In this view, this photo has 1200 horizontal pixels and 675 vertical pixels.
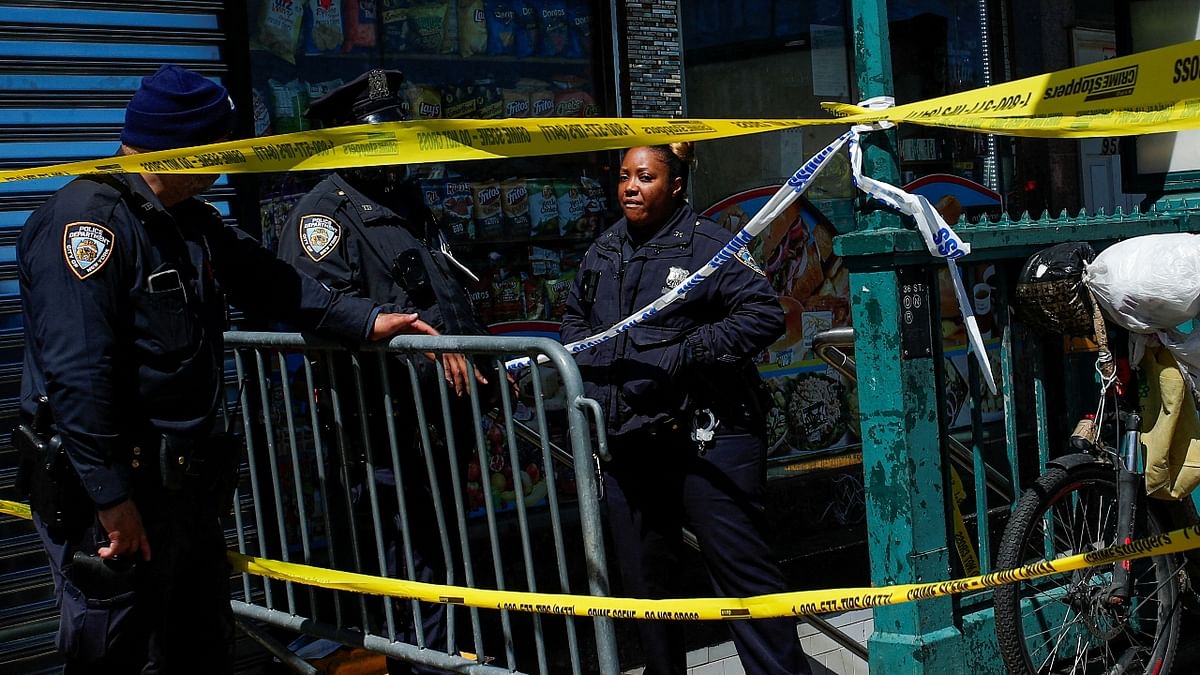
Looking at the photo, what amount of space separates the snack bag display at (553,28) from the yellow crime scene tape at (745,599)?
11.3 ft

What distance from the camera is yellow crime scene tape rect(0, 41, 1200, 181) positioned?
11.6 feet

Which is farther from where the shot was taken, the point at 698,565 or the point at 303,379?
the point at 698,565

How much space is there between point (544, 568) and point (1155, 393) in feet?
9.51

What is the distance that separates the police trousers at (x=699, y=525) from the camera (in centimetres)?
440

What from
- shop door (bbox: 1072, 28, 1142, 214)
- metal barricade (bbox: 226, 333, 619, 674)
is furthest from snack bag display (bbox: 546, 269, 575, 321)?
shop door (bbox: 1072, 28, 1142, 214)

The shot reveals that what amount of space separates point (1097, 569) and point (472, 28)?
3.67m

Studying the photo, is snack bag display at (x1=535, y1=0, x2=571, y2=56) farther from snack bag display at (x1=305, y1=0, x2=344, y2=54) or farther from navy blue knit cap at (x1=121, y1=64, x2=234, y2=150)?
navy blue knit cap at (x1=121, y1=64, x2=234, y2=150)

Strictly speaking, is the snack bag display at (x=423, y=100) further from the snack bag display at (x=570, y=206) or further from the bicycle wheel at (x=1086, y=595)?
the bicycle wheel at (x=1086, y=595)

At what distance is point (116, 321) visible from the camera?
3.55m

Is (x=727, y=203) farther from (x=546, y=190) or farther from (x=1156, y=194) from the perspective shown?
(x=1156, y=194)

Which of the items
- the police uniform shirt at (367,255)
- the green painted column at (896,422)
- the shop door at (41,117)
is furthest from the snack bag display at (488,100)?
the green painted column at (896,422)

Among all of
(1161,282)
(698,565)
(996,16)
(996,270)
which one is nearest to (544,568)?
(698,565)

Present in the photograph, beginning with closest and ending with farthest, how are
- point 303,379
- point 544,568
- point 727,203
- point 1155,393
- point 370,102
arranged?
point 370,102, point 1155,393, point 303,379, point 544,568, point 727,203

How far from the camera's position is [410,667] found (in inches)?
178
